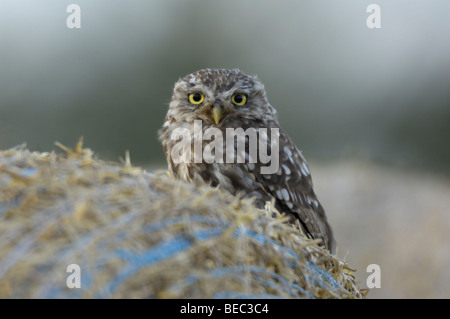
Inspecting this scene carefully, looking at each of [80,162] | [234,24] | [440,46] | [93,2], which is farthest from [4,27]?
[80,162]

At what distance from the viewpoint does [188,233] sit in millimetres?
1883

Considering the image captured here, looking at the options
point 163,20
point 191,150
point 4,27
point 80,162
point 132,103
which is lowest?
point 80,162

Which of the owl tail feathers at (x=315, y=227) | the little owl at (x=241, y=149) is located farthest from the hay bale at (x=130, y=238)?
the owl tail feathers at (x=315, y=227)

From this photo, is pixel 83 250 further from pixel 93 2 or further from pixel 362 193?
pixel 93 2

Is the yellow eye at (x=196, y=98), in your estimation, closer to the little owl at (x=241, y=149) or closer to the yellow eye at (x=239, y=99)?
the little owl at (x=241, y=149)

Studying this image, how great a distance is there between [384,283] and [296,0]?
542 inches

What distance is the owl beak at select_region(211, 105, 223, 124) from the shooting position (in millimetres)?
4242

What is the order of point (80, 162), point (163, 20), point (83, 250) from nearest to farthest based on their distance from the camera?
point (83, 250)
point (80, 162)
point (163, 20)

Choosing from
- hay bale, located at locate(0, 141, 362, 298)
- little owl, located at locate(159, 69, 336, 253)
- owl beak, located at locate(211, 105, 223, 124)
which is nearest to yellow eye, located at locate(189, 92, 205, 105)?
little owl, located at locate(159, 69, 336, 253)

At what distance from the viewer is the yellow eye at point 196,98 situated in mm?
4477

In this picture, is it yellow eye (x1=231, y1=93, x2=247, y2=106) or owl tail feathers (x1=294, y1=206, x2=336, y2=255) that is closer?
owl tail feathers (x1=294, y1=206, x2=336, y2=255)

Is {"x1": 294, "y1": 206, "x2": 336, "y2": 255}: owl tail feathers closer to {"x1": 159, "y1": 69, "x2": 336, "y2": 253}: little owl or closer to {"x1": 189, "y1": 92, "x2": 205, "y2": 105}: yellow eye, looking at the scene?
{"x1": 159, "y1": 69, "x2": 336, "y2": 253}: little owl

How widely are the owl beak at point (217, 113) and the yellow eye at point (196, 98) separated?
0.76 ft

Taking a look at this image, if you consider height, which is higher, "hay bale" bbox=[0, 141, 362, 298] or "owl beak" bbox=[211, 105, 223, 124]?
"owl beak" bbox=[211, 105, 223, 124]
